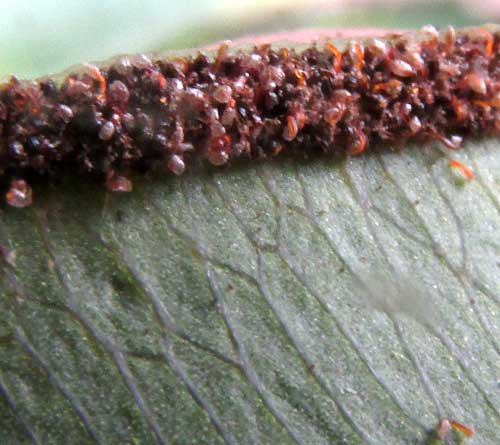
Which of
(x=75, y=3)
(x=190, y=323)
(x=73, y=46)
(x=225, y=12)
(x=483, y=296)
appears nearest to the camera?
(x=190, y=323)

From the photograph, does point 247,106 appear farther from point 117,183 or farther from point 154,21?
point 154,21

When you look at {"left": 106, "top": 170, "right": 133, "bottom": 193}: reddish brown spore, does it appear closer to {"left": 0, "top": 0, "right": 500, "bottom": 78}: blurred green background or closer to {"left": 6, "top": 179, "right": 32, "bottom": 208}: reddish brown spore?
{"left": 6, "top": 179, "right": 32, "bottom": 208}: reddish brown spore

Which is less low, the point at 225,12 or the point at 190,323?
the point at 225,12

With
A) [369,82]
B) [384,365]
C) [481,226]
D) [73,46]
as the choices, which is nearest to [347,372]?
[384,365]

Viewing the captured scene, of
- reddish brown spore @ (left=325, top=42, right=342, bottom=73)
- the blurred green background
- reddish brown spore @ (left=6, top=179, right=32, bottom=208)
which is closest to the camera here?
reddish brown spore @ (left=6, top=179, right=32, bottom=208)

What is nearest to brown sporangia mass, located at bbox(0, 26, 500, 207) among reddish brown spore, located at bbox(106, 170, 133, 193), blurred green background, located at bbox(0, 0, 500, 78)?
reddish brown spore, located at bbox(106, 170, 133, 193)

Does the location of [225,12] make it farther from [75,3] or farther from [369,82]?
[369,82]
